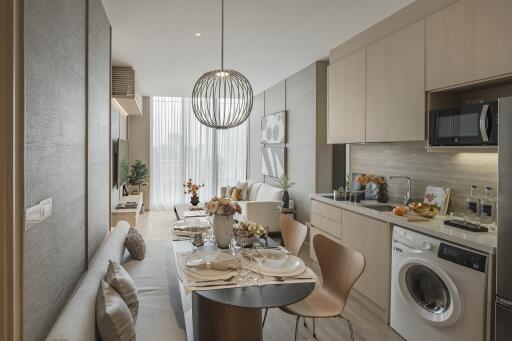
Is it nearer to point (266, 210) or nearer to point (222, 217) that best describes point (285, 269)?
point (222, 217)

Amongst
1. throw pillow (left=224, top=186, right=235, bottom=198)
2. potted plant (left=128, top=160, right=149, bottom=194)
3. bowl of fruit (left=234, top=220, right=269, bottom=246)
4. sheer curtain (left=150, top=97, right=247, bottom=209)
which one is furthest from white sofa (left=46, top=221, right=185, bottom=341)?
sheer curtain (left=150, top=97, right=247, bottom=209)

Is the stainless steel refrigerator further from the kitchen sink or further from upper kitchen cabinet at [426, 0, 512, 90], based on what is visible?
the kitchen sink

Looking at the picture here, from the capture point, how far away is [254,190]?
7.16 meters

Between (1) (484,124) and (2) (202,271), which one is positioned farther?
(1) (484,124)

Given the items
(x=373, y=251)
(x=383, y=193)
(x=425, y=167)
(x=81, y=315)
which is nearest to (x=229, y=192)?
(x=383, y=193)

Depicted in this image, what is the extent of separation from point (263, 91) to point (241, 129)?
5.05 feet

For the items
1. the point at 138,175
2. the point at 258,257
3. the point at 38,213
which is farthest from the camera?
the point at 138,175

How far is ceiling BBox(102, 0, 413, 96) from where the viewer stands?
314 cm

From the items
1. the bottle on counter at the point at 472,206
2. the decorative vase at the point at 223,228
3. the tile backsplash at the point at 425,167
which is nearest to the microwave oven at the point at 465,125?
the tile backsplash at the point at 425,167

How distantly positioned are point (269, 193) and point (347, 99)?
2.50 meters

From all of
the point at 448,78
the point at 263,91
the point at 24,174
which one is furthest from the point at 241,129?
the point at 24,174

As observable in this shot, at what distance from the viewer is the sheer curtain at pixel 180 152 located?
27.4ft

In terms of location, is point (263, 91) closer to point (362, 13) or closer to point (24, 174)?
point (362, 13)

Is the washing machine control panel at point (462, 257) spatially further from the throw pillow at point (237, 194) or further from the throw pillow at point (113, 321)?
the throw pillow at point (237, 194)
